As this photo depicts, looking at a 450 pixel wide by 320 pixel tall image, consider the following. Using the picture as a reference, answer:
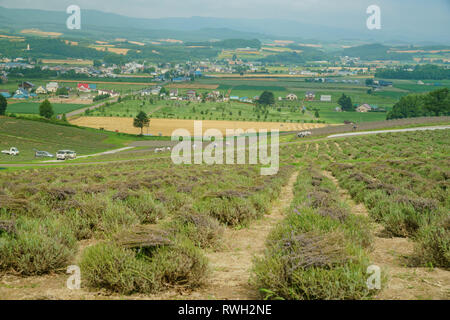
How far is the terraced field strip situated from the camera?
458cm

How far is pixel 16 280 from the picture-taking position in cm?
496

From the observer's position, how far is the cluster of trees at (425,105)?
3426 inches

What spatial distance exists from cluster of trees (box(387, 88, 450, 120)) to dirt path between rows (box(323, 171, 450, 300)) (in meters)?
91.3

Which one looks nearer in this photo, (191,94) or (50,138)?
(50,138)

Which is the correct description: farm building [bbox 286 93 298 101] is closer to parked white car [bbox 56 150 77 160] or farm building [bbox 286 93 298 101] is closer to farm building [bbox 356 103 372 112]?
farm building [bbox 356 103 372 112]

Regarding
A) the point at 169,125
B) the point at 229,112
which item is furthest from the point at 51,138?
the point at 229,112

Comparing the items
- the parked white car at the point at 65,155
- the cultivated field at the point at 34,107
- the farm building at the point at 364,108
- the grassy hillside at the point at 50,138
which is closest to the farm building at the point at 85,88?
the cultivated field at the point at 34,107

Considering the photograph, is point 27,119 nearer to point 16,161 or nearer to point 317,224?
point 16,161

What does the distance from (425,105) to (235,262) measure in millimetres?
95659

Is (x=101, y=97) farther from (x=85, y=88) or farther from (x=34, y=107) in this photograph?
(x=34, y=107)

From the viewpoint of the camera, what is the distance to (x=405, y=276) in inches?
200

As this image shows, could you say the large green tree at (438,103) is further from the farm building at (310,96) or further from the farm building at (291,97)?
the farm building at (291,97)

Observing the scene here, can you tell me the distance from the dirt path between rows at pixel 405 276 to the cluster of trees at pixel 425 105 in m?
91.3
